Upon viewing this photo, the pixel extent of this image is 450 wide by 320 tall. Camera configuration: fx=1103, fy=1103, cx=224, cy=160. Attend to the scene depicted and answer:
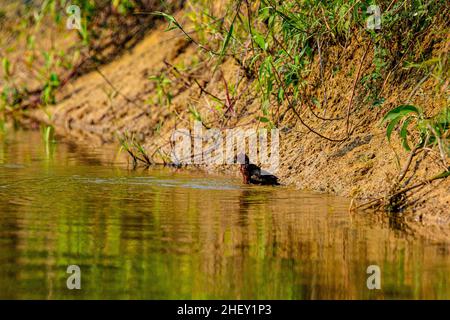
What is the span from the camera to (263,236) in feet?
25.6

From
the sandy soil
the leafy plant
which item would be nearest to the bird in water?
the sandy soil

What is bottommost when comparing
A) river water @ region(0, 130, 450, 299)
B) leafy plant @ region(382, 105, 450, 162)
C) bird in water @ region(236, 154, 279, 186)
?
river water @ region(0, 130, 450, 299)

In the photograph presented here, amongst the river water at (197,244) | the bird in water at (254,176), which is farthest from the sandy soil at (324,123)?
the river water at (197,244)

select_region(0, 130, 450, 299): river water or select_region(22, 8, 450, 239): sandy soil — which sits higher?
select_region(22, 8, 450, 239): sandy soil

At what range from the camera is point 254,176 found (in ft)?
35.3

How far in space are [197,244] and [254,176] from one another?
3.33 m

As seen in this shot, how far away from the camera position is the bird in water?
35.2 ft

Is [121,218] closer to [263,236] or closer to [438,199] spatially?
[263,236]

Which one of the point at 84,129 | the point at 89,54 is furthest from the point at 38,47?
the point at 84,129

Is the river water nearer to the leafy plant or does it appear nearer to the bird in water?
the bird in water

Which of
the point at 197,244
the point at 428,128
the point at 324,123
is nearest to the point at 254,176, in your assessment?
the point at 324,123

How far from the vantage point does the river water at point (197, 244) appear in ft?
20.5

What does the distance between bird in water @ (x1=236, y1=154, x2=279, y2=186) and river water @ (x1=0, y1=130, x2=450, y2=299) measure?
0.51ft

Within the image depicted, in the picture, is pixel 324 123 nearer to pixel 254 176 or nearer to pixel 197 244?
pixel 254 176
